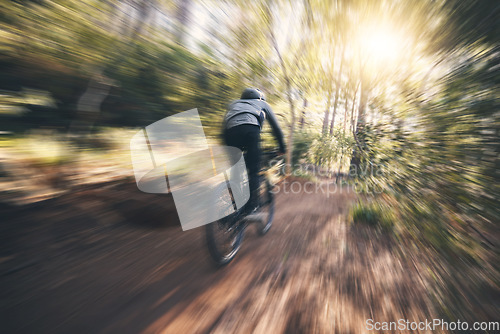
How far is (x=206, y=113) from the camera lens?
336 cm

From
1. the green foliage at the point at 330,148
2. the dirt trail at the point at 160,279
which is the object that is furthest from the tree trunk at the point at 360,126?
the dirt trail at the point at 160,279

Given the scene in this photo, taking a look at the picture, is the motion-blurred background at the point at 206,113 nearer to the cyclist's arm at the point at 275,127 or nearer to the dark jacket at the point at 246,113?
the dark jacket at the point at 246,113

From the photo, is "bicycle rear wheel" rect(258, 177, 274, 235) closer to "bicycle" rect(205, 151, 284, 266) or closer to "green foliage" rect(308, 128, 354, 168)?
"bicycle" rect(205, 151, 284, 266)

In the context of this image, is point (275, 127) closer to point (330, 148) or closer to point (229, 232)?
point (229, 232)

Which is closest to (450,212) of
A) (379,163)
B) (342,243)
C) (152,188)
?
(342,243)

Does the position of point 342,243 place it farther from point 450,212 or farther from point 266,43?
point 266,43

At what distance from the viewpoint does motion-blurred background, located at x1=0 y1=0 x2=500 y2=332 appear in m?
1.38

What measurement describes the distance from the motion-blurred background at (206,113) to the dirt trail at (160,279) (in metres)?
0.04

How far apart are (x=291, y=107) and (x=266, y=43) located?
7.59ft

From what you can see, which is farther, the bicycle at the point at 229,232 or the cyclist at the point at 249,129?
the cyclist at the point at 249,129

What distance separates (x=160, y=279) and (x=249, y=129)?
6.10ft

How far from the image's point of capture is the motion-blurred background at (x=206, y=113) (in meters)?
1.38

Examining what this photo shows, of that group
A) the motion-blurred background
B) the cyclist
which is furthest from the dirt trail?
the cyclist

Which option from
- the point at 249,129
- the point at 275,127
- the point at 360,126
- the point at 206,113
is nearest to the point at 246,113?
the point at 249,129
